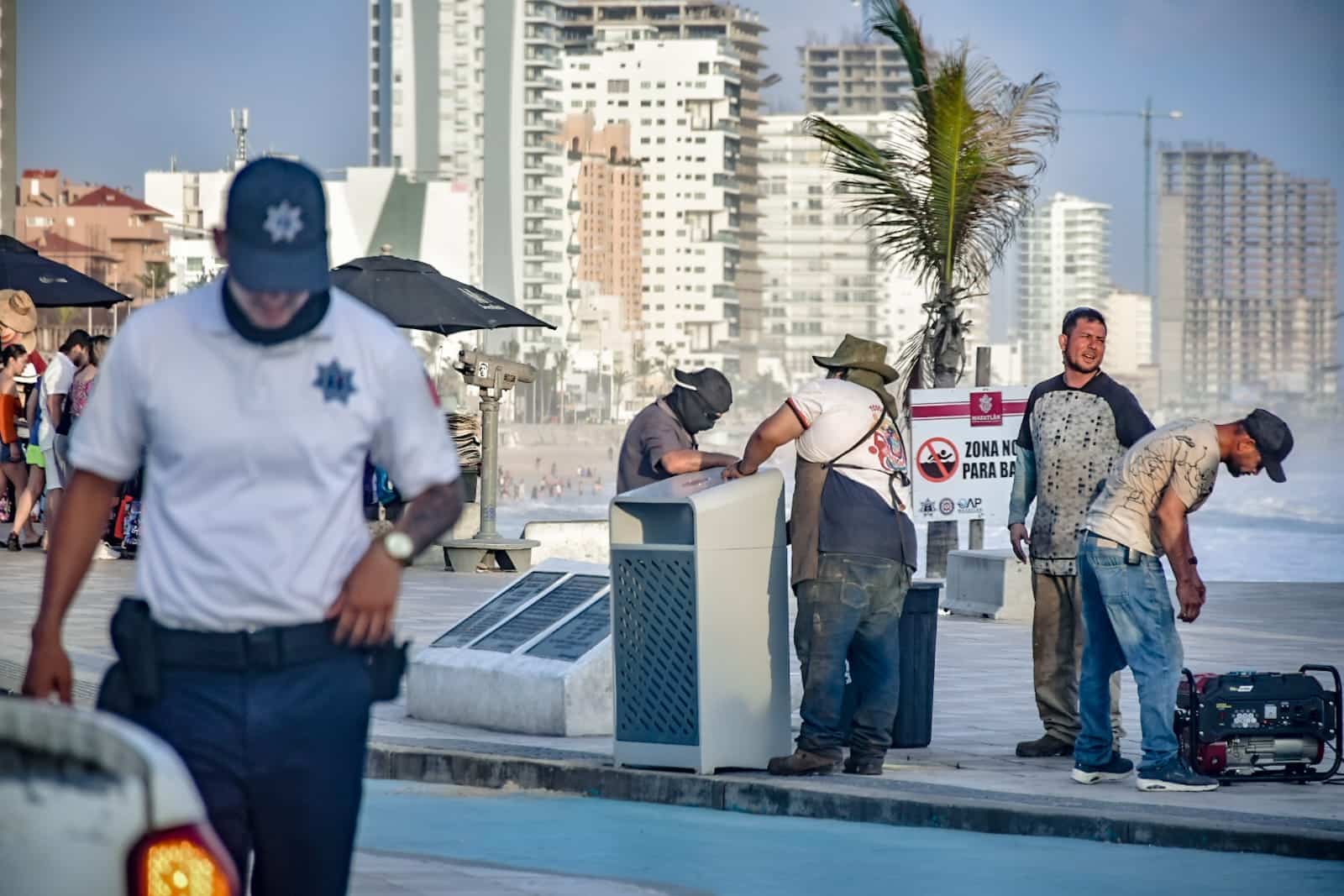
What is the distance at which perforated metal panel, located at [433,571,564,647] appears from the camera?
10367 millimetres

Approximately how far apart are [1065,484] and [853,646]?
1122 mm

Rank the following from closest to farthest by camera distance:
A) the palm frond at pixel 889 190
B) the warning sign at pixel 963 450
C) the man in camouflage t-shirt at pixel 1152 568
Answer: the man in camouflage t-shirt at pixel 1152 568, the warning sign at pixel 963 450, the palm frond at pixel 889 190

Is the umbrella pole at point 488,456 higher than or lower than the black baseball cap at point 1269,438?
lower

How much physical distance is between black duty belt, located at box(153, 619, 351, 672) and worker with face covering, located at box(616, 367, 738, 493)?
6.47m

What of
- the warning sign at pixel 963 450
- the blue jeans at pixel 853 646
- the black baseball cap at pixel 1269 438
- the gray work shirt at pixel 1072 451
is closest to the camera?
the black baseball cap at pixel 1269 438

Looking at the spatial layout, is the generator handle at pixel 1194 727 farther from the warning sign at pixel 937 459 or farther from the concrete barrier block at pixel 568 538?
the concrete barrier block at pixel 568 538

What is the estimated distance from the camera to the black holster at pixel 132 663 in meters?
3.88

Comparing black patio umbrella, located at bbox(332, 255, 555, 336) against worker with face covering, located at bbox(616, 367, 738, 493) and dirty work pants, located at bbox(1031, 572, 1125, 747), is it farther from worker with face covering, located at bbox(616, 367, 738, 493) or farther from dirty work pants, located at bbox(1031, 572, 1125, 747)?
dirty work pants, located at bbox(1031, 572, 1125, 747)

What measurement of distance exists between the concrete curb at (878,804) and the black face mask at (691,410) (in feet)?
7.13

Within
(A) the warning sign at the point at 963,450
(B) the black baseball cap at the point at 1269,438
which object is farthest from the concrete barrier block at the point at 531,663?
(A) the warning sign at the point at 963,450

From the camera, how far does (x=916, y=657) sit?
29.8ft

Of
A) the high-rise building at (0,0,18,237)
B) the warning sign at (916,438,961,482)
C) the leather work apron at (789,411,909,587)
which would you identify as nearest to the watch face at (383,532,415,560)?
the leather work apron at (789,411,909,587)

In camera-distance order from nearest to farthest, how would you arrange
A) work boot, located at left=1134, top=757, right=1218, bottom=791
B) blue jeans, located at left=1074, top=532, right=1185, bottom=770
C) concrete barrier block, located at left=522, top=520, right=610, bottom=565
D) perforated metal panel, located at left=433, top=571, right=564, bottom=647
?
blue jeans, located at left=1074, top=532, right=1185, bottom=770 → work boot, located at left=1134, top=757, right=1218, bottom=791 → perforated metal panel, located at left=433, top=571, right=564, bottom=647 → concrete barrier block, located at left=522, top=520, right=610, bottom=565

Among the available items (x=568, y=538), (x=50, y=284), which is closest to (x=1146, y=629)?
(x=568, y=538)
